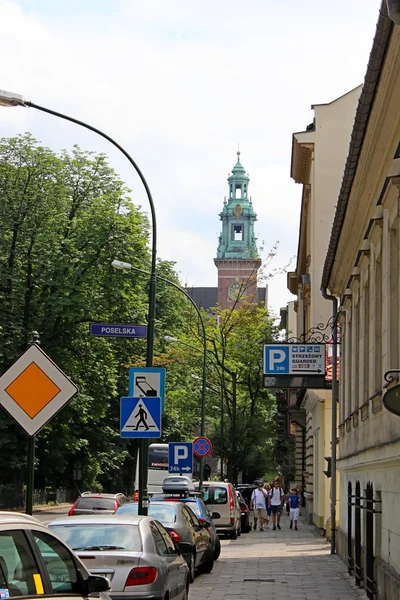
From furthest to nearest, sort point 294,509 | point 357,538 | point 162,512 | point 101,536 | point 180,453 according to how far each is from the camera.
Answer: point 294,509, point 180,453, point 357,538, point 162,512, point 101,536

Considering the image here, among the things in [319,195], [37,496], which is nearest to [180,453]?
[319,195]

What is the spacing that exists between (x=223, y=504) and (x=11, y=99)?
21905 millimetres

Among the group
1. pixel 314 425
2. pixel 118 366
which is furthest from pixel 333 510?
pixel 118 366

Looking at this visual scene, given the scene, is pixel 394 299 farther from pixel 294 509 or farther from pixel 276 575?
pixel 294 509

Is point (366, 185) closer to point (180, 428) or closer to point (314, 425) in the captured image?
point (314, 425)

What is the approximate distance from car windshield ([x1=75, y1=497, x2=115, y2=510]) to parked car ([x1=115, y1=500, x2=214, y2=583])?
11.7 m

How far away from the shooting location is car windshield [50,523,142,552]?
12.4 meters

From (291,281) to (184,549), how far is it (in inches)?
1758

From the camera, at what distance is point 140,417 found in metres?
18.4

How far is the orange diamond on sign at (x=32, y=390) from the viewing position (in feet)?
36.7

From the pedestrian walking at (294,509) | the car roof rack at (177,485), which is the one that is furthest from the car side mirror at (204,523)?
the pedestrian walking at (294,509)

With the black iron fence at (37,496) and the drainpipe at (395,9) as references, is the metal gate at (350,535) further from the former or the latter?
the black iron fence at (37,496)

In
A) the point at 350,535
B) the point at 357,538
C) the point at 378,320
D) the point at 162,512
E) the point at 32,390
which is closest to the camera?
the point at 32,390

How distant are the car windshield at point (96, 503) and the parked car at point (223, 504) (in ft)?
9.23
